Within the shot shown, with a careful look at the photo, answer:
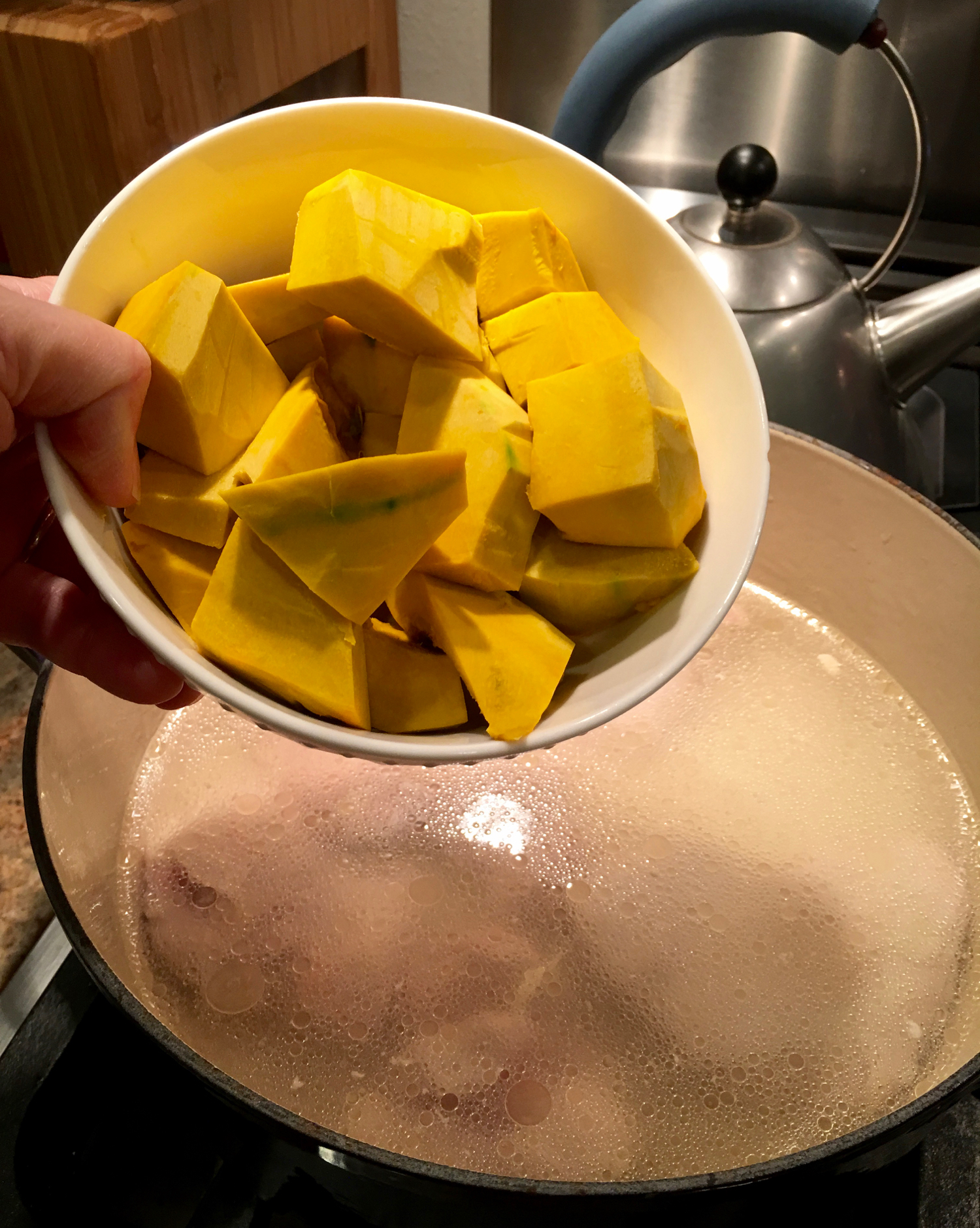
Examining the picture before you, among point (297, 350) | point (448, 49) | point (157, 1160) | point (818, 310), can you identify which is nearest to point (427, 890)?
point (157, 1160)

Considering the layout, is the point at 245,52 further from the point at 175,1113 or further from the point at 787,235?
the point at 175,1113

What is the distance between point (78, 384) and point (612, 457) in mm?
214

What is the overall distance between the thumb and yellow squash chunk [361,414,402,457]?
0.42ft

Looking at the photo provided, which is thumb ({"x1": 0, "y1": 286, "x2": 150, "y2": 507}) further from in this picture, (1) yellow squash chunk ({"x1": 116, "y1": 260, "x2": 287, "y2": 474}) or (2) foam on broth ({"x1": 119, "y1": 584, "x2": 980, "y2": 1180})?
(2) foam on broth ({"x1": 119, "y1": 584, "x2": 980, "y2": 1180})

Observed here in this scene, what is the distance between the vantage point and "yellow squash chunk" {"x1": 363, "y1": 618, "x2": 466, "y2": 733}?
42 cm

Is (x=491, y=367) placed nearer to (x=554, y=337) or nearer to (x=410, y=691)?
(x=554, y=337)

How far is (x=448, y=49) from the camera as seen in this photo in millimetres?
1056

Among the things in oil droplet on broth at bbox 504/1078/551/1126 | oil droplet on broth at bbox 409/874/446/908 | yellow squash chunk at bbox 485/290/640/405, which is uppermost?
yellow squash chunk at bbox 485/290/640/405

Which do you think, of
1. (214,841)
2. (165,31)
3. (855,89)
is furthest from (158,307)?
(855,89)

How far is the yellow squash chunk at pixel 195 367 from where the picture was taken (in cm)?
39

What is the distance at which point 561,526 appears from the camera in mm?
431

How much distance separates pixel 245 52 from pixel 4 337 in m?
0.63

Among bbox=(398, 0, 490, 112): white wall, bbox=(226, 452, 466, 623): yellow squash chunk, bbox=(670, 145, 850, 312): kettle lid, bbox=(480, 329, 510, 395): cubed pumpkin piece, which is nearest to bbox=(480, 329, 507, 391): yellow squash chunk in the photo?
bbox=(480, 329, 510, 395): cubed pumpkin piece

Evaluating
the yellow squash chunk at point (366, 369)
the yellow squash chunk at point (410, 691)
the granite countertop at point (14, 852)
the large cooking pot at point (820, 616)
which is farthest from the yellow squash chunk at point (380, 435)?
the granite countertop at point (14, 852)
